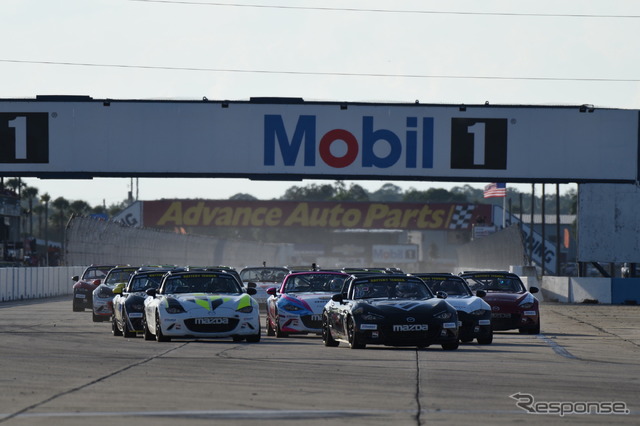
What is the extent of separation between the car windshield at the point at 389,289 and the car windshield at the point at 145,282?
613cm

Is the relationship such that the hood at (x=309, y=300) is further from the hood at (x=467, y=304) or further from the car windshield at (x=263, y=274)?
the car windshield at (x=263, y=274)

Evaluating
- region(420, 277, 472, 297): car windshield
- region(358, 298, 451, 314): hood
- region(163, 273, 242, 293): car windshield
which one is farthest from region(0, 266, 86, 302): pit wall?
region(358, 298, 451, 314): hood

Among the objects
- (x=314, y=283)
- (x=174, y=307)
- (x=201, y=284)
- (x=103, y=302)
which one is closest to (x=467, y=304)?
(x=314, y=283)

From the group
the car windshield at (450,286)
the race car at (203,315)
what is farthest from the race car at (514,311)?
the race car at (203,315)

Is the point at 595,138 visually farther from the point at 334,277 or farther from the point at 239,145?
the point at 334,277

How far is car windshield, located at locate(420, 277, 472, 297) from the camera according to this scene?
2336 centimetres

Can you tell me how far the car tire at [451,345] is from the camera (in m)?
19.6

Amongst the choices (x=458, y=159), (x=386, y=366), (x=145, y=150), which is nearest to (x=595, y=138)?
(x=458, y=159)

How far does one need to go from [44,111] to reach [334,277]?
17.4 meters

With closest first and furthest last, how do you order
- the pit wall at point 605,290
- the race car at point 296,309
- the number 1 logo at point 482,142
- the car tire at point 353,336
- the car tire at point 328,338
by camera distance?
1. the car tire at point 353,336
2. the car tire at point 328,338
3. the race car at point 296,309
4. the number 1 logo at point 482,142
5. the pit wall at point 605,290

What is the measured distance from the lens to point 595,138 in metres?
40.0

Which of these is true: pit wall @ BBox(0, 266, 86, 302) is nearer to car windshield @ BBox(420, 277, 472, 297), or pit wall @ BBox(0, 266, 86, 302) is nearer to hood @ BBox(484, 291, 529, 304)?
hood @ BBox(484, 291, 529, 304)

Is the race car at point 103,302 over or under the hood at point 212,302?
under

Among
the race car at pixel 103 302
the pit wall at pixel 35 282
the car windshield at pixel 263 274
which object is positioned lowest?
the pit wall at pixel 35 282
